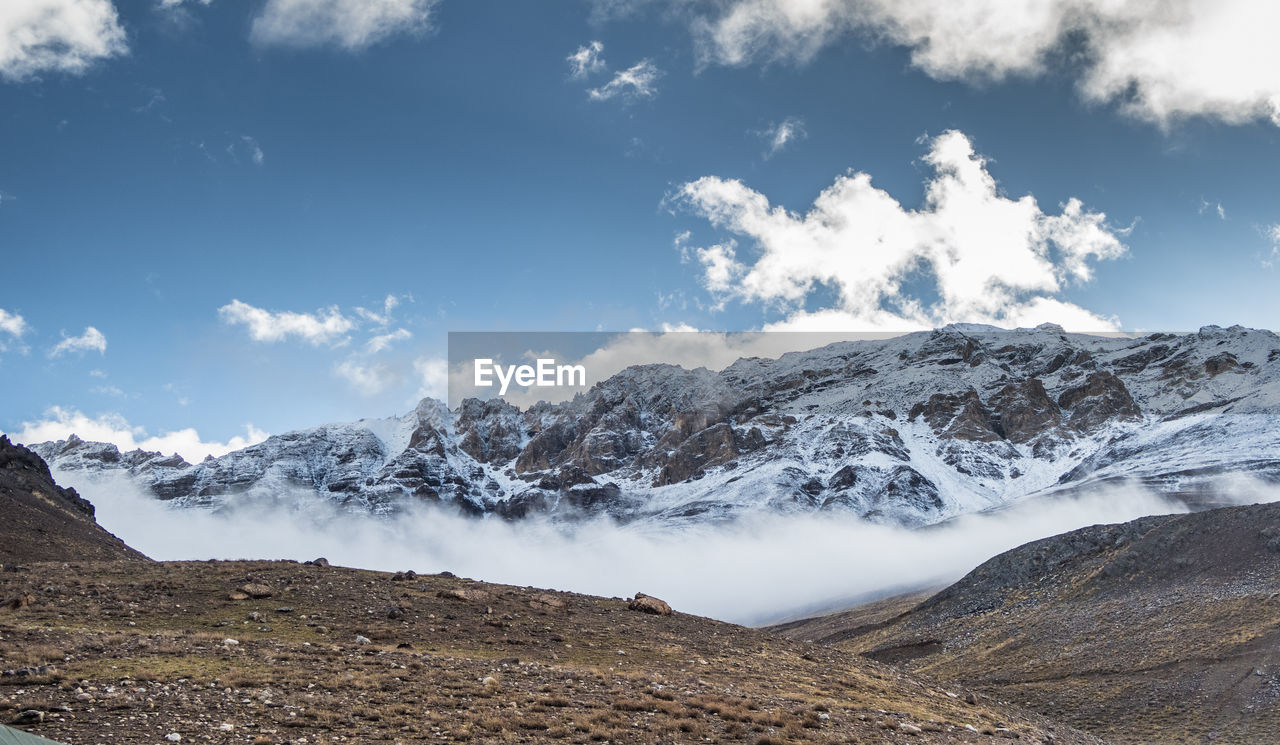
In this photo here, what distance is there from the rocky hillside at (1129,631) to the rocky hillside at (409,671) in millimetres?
22509

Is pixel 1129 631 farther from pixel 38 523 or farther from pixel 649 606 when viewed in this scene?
pixel 38 523

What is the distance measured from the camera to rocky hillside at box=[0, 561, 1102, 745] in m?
20.8

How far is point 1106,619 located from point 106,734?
3157 inches

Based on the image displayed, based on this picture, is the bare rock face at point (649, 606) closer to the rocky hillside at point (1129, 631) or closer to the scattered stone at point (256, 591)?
the scattered stone at point (256, 591)

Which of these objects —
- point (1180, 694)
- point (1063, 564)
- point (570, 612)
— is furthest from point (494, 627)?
point (1063, 564)

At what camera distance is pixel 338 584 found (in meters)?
36.9

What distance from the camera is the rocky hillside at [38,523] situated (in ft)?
200

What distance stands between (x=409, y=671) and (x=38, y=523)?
62.6 m

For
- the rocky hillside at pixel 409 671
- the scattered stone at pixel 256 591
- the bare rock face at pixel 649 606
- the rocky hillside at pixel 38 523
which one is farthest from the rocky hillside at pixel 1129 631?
the rocky hillside at pixel 38 523

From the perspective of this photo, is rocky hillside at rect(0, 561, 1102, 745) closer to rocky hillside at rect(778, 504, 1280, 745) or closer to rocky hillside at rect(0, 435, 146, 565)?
rocky hillside at rect(0, 435, 146, 565)

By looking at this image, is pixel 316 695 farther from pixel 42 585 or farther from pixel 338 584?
pixel 42 585

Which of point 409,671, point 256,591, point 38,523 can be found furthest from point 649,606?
point 38,523

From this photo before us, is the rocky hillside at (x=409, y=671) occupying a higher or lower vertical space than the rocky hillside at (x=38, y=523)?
lower

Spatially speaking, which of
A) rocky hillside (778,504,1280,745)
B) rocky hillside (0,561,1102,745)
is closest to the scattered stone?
rocky hillside (0,561,1102,745)
